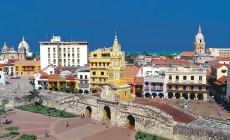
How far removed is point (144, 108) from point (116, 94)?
5.80 metres

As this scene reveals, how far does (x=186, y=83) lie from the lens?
61375mm

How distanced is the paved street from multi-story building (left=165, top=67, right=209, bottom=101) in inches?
852

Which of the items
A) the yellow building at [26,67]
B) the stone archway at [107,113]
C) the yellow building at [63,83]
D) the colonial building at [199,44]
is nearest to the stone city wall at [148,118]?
the stone archway at [107,113]

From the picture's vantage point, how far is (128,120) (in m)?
43.8

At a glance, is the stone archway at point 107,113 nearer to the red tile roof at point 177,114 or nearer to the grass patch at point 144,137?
the red tile roof at point 177,114

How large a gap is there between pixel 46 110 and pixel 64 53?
1763 inches

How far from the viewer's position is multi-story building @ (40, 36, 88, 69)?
95.0m

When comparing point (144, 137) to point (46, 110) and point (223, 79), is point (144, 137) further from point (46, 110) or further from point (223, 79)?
point (223, 79)

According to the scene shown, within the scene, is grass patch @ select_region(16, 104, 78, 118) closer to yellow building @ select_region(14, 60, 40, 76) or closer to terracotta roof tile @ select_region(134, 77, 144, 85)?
terracotta roof tile @ select_region(134, 77, 144, 85)

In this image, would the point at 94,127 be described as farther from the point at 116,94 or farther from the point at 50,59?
the point at 50,59

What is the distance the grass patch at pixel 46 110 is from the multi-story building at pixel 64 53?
131ft

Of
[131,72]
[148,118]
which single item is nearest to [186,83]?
[131,72]

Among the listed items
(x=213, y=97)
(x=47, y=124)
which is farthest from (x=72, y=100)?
(x=213, y=97)

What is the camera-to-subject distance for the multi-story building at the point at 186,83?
6056 cm
